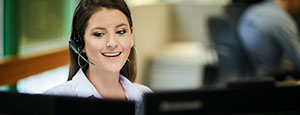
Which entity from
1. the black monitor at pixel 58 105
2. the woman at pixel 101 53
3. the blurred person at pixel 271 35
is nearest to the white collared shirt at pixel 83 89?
the woman at pixel 101 53

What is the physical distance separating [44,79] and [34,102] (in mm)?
274

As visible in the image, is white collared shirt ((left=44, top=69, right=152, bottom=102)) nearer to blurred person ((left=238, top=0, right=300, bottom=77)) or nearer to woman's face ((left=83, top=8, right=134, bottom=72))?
woman's face ((left=83, top=8, right=134, bottom=72))

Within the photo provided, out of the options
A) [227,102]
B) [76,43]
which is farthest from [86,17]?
[227,102]

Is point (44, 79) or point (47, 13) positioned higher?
point (47, 13)

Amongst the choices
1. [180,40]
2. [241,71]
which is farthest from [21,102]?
[180,40]

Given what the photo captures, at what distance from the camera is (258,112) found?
0.92 metres

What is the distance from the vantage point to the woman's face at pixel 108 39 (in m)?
1.07

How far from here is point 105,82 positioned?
3.62 feet

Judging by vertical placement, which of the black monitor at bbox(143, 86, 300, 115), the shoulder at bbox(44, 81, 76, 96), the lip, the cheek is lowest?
the shoulder at bbox(44, 81, 76, 96)

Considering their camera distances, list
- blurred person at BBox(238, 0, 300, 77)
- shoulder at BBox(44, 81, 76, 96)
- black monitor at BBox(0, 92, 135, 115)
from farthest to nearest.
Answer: blurred person at BBox(238, 0, 300, 77), shoulder at BBox(44, 81, 76, 96), black monitor at BBox(0, 92, 135, 115)

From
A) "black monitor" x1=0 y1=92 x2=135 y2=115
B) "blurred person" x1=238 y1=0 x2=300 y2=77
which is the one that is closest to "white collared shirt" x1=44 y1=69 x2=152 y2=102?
"black monitor" x1=0 y1=92 x2=135 y2=115

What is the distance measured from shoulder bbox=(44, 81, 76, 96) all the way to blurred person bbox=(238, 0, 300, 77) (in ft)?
5.93

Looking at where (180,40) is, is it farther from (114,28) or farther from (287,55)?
(114,28)

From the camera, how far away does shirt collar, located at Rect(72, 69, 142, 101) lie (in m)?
1.08
